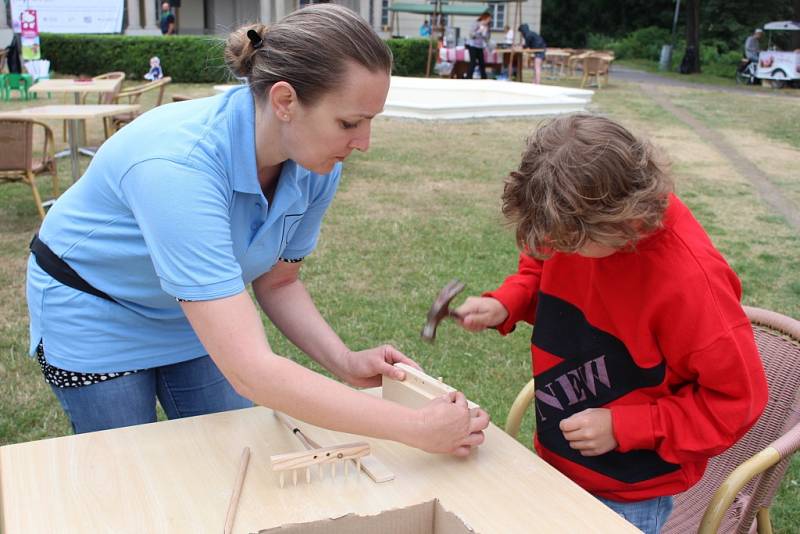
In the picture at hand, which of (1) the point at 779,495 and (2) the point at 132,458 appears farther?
(1) the point at 779,495

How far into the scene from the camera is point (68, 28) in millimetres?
19578

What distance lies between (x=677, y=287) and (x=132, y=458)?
3.59ft

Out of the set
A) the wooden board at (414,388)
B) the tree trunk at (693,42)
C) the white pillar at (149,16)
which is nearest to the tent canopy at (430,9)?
the tree trunk at (693,42)

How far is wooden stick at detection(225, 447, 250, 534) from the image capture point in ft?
4.42

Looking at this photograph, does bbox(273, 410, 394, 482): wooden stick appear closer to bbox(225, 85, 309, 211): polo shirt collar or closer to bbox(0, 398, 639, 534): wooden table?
bbox(0, 398, 639, 534): wooden table

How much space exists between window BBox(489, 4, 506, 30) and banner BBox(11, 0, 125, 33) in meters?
19.4

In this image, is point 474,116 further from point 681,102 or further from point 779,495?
point 779,495

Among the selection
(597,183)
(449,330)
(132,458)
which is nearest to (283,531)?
(132,458)

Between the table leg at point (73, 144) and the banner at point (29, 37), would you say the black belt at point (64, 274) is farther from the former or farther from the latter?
the banner at point (29, 37)

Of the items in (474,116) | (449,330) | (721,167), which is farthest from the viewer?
(474,116)

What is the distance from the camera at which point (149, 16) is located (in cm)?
2712

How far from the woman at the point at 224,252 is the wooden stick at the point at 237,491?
0.16 metres

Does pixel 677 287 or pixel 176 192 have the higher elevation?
pixel 176 192

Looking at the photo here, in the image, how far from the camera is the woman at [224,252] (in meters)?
1.42
